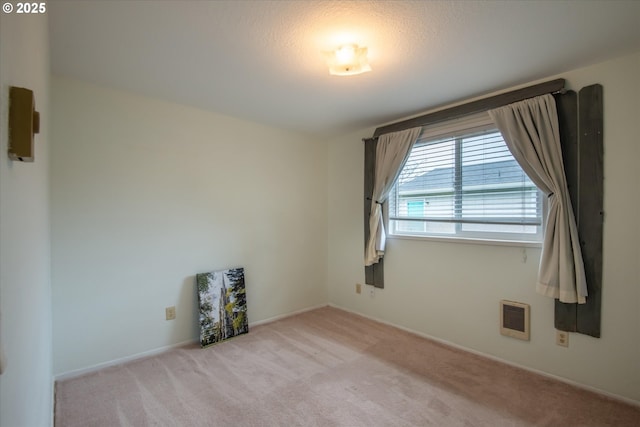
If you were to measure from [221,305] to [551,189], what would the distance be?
307 cm

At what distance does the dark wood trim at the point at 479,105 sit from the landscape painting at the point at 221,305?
93.1 inches

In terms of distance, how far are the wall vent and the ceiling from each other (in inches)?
71.8

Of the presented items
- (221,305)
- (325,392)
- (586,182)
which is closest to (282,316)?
(221,305)

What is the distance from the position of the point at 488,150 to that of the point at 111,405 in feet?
11.5

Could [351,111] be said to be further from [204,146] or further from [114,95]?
[114,95]

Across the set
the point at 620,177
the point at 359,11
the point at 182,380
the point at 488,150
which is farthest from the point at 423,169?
the point at 182,380

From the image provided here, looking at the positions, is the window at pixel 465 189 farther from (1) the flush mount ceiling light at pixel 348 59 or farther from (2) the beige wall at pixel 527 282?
(1) the flush mount ceiling light at pixel 348 59

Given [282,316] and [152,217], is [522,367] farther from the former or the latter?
[152,217]

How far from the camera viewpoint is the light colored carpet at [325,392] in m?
1.87

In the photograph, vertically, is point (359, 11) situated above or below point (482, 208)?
above

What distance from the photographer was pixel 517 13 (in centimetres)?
158

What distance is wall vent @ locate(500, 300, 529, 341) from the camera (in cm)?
243

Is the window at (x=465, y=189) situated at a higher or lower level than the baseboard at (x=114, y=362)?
higher

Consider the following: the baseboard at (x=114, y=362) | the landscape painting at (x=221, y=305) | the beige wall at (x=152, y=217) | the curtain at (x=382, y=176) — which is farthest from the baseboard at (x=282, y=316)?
A: the curtain at (x=382, y=176)
